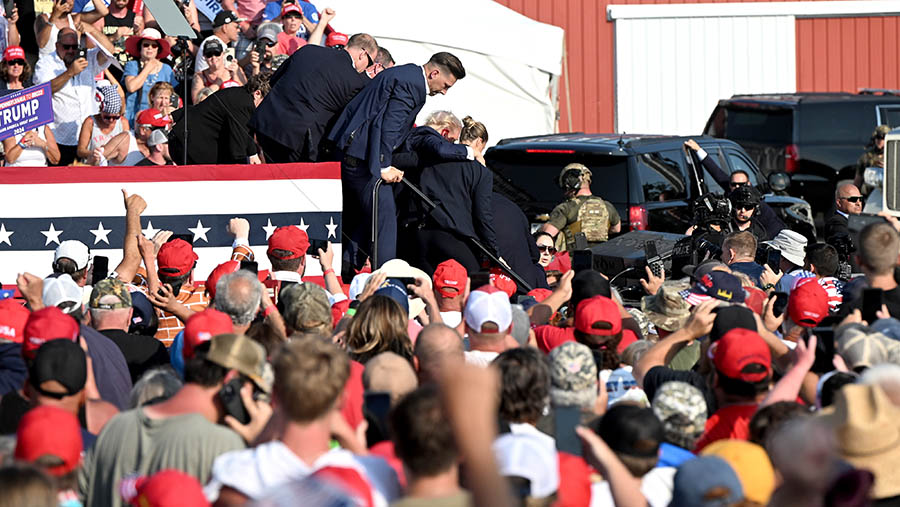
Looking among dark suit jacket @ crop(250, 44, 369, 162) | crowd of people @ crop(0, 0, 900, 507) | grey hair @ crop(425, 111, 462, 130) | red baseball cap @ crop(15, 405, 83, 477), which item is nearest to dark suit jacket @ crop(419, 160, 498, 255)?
crowd of people @ crop(0, 0, 900, 507)

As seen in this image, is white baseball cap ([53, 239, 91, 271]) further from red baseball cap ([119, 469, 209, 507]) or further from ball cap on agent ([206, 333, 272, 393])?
red baseball cap ([119, 469, 209, 507])

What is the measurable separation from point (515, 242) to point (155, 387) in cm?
Answer: 535

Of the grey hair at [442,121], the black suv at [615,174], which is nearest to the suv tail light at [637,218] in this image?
the black suv at [615,174]

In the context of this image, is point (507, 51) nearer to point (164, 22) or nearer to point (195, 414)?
point (164, 22)

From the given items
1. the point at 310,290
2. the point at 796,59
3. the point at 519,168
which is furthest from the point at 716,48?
the point at 310,290

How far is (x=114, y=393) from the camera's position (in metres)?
5.56

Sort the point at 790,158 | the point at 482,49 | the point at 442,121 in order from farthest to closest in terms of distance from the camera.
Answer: the point at 790,158, the point at 482,49, the point at 442,121

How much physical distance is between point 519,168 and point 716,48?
1025 centimetres

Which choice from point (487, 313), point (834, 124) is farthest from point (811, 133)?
point (487, 313)

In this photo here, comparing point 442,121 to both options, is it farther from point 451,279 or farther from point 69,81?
point 69,81

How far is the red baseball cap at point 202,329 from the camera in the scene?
5.04 m

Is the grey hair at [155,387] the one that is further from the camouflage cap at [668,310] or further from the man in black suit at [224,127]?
the man in black suit at [224,127]

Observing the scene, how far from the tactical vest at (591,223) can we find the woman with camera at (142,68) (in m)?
4.08

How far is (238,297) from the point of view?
609 cm
